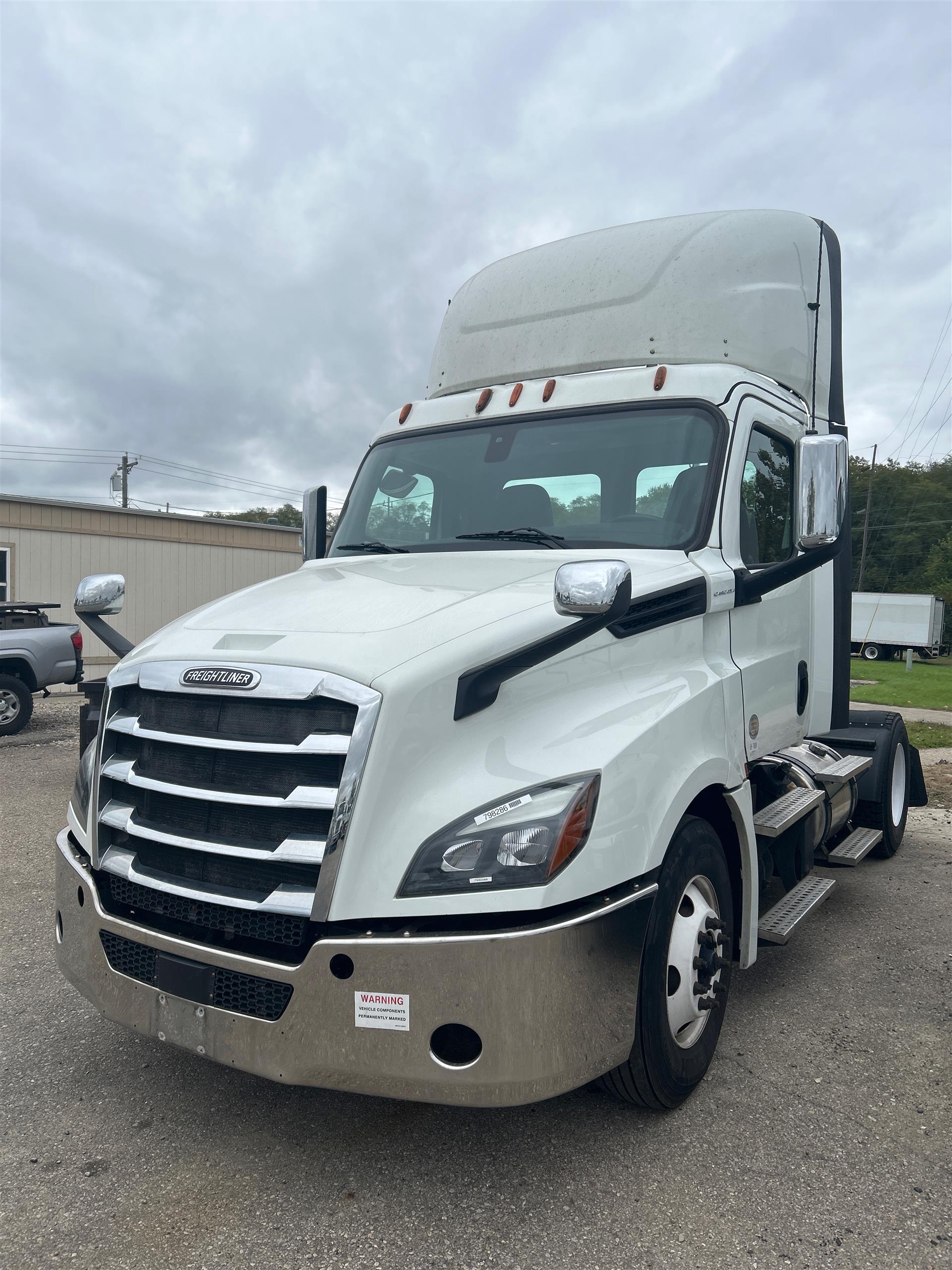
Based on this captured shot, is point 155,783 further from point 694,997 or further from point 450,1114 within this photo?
point 694,997

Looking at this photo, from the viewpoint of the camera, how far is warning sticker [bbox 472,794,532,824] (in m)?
2.52

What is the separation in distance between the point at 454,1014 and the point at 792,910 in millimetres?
2366

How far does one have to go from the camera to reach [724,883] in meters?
3.41

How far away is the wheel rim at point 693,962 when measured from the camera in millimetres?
3068

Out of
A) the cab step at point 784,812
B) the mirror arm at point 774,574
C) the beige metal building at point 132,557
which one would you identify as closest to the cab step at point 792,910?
the cab step at point 784,812

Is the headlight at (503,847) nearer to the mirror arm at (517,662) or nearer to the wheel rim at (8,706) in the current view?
the mirror arm at (517,662)

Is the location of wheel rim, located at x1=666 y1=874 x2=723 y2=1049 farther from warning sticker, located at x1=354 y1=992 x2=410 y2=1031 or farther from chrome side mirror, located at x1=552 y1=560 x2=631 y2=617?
chrome side mirror, located at x1=552 y1=560 x2=631 y2=617

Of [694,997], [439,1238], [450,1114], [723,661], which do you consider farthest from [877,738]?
[439,1238]

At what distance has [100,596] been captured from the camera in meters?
3.78

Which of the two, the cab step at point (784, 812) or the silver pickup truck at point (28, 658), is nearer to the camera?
the cab step at point (784, 812)

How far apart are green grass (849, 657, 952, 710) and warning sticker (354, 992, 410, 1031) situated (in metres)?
11.2

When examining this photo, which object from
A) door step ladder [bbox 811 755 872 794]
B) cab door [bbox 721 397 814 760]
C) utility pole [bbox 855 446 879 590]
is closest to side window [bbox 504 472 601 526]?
cab door [bbox 721 397 814 760]

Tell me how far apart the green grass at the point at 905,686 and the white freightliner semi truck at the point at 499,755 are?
9.46 meters

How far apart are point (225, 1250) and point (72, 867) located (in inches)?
51.0
